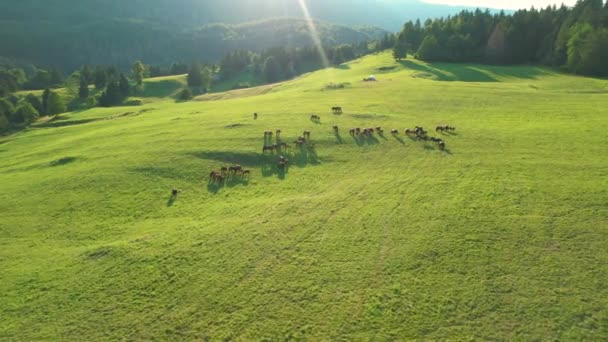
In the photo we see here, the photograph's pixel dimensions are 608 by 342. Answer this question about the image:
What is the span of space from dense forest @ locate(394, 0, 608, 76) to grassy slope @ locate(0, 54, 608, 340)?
58.1m

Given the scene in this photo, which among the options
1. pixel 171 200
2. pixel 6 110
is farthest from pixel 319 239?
pixel 6 110

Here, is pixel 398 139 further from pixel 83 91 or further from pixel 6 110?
pixel 83 91

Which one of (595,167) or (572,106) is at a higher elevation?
(572,106)

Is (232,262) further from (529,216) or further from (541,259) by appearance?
(529,216)

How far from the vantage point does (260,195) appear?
86.8ft

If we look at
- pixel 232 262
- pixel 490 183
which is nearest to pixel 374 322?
pixel 232 262

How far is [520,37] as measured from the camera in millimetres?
96812

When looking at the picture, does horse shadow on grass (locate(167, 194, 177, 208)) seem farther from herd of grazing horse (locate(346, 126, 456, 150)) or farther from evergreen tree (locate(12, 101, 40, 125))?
evergreen tree (locate(12, 101, 40, 125))

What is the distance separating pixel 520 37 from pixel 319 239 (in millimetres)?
102167

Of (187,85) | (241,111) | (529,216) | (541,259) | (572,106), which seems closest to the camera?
(541,259)

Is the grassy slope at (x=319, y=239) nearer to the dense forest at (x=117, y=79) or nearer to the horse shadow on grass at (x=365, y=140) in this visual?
the horse shadow on grass at (x=365, y=140)

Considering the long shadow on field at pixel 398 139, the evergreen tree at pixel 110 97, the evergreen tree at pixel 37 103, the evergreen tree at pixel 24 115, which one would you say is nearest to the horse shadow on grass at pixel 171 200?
the long shadow on field at pixel 398 139

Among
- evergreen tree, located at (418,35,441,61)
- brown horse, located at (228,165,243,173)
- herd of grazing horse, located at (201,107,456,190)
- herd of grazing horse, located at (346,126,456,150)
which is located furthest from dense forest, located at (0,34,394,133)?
herd of grazing horse, located at (346,126,456,150)

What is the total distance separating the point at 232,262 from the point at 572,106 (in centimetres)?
4785
